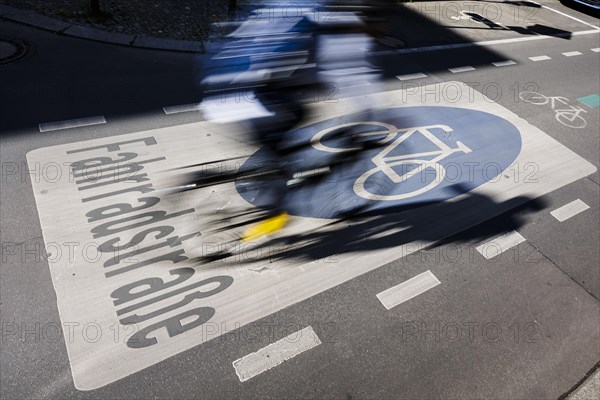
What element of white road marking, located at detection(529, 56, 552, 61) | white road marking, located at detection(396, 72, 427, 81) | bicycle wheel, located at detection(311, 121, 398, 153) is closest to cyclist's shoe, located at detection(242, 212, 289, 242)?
bicycle wheel, located at detection(311, 121, 398, 153)

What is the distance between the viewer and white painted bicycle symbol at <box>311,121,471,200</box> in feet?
24.8

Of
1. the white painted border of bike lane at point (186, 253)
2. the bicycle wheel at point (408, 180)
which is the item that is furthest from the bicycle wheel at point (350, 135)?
the bicycle wheel at point (408, 180)

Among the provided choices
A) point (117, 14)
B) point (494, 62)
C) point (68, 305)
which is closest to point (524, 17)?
point (494, 62)

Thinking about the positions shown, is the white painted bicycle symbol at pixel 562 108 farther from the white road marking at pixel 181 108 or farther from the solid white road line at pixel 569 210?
the white road marking at pixel 181 108

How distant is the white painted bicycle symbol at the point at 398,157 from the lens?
24.8 feet

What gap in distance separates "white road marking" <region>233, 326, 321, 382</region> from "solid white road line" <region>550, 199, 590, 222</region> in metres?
4.96

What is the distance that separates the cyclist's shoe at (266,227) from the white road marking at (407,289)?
1.79 metres

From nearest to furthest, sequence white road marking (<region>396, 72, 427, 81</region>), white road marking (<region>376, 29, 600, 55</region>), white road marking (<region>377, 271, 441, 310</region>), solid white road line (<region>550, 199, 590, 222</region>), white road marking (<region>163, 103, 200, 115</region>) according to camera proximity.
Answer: white road marking (<region>377, 271, 441, 310</region>) → solid white road line (<region>550, 199, 590, 222</region>) → white road marking (<region>163, 103, 200, 115</region>) → white road marking (<region>396, 72, 427, 81</region>) → white road marking (<region>376, 29, 600, 55</region>)

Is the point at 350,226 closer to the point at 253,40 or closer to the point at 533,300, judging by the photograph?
the point at 533,300

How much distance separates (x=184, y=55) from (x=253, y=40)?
5.23 meters

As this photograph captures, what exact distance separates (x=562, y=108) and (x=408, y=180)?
6.07 meters

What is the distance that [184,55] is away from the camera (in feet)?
36.0

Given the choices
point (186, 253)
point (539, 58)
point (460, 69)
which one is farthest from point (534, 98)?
point (186, 253)

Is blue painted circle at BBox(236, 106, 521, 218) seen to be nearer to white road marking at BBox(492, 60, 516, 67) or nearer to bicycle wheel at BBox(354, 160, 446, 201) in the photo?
bicycle wheel at BBox(354, 160, 446, 201)
